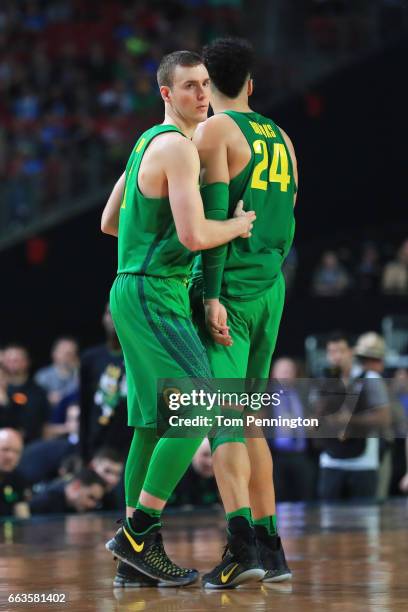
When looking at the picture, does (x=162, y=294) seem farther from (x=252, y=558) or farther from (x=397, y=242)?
(x=397, y=242)

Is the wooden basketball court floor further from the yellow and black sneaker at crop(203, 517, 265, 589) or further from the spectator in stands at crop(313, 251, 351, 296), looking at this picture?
the spectator in stands at crop(313, 251, 351, 296)

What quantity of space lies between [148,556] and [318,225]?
1393cm

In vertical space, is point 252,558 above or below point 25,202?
below

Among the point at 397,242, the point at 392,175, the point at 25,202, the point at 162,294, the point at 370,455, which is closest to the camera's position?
the point at 162,294

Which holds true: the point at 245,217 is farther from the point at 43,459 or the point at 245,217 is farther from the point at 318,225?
the point at 318,225

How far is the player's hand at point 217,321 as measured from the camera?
4.94 metres

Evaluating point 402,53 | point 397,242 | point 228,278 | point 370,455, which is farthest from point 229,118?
point 402,53

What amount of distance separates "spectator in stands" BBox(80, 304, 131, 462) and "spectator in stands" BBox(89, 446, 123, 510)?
6cm

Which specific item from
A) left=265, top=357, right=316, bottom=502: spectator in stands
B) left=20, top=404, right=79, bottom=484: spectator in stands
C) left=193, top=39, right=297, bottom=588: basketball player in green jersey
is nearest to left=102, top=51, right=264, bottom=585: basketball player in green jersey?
left=193, top=39, right=297, bottom=588: basketball player in green jersey

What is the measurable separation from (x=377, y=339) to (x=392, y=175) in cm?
971

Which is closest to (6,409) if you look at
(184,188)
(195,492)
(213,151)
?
(195,492)

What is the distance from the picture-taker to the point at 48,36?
20375mm

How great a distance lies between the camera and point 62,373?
13227mm

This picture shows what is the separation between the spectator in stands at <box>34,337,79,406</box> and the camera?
1299 centimetres
